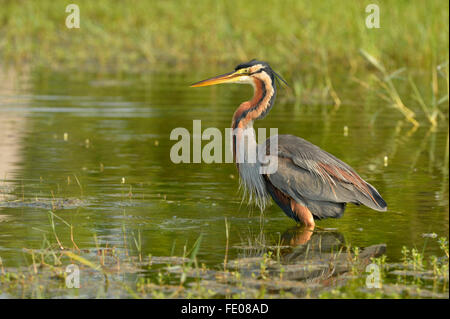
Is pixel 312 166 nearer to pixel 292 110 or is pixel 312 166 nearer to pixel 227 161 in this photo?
pixel 227 161

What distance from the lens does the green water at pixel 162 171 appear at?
7.45m

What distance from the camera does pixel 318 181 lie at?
7840mm

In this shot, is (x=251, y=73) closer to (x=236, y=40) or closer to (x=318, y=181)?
(x=318, y=181)

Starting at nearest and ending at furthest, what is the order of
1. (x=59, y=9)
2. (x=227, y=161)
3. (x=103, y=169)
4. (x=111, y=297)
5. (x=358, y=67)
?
(x=111, y=297), (x=103, y=169), (x=227, y=161), (x=358, y=67), (x=59, y=9)

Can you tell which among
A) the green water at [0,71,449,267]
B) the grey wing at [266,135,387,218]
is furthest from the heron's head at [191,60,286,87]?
the green water at [0,71,449,267]

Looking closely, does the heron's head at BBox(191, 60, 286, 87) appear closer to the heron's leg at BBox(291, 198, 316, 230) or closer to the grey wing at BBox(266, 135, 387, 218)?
the grey wing at BBox(266, 135, 387, 218)

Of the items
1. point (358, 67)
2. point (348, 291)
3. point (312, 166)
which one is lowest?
point (348, 291)

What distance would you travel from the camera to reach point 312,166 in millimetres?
7805

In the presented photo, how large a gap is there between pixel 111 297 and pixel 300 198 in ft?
8.79

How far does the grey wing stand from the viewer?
305 inches

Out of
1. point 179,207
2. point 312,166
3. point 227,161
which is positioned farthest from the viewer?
point 227,161

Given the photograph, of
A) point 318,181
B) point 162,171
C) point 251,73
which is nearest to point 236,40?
point 162,171

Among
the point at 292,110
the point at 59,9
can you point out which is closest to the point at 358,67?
the point at 292,110

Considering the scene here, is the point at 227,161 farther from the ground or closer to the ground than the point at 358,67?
closer to the ground
